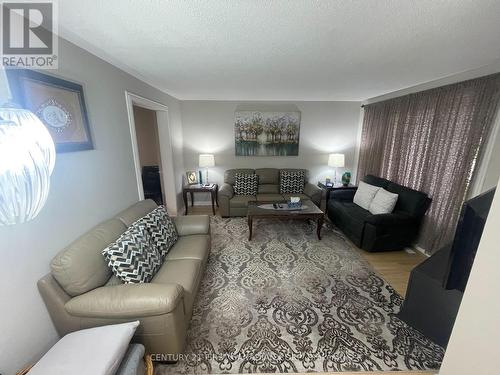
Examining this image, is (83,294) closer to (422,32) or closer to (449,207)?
(422,32)

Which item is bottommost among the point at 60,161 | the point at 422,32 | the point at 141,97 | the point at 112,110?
the point at 60,161

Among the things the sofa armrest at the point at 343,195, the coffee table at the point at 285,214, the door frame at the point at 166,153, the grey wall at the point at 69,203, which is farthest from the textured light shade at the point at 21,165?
the sofa armrest at the point at 343,195

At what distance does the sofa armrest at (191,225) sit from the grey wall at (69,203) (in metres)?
0.62

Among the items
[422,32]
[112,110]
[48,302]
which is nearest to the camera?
[48,302]

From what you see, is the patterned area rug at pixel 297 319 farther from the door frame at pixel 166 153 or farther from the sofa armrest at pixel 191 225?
the door frame at pixel 166 153

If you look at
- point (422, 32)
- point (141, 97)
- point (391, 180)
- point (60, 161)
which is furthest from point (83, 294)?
point (391, 180)

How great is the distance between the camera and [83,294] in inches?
52.6

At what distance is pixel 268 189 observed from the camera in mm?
4277

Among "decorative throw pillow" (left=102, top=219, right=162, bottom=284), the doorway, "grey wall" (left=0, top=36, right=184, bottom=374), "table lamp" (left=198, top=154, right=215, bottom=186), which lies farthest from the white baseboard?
the doorway

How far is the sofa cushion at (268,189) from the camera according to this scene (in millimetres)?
4254

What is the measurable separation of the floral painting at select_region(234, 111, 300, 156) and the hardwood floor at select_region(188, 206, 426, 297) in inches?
96.1

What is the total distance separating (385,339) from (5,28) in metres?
3.29

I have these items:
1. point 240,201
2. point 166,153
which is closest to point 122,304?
point 240,201

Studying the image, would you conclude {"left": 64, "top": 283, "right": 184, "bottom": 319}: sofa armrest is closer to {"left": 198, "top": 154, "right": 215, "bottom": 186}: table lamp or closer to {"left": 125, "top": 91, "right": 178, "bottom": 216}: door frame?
{"left": 125, "top": 91, "right": 178, "bottom": 216}: door frame
